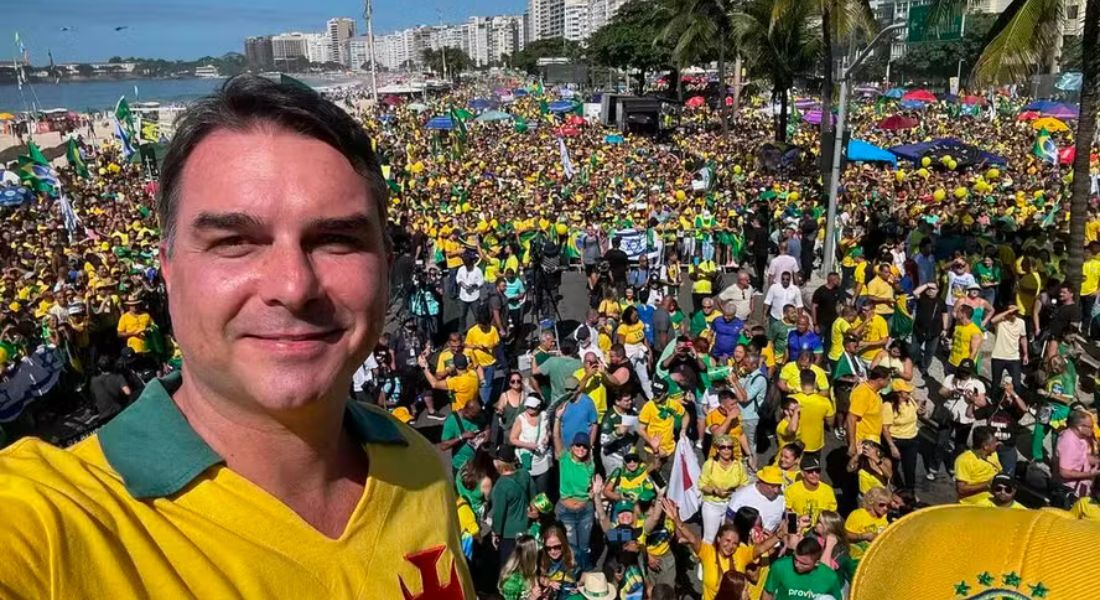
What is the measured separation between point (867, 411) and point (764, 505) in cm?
186

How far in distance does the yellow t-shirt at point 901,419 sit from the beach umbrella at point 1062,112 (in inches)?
1172

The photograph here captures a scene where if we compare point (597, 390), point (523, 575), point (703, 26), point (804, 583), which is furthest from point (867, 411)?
point (703, 26)

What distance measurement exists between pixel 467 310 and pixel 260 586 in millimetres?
10170

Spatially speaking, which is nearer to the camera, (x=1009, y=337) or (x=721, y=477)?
(x=721, y=477)

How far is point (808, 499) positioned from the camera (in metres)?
5.48

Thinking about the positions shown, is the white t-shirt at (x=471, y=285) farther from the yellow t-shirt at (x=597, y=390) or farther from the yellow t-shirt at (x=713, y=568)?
the yellow t-shirt at (x=713, y=568)

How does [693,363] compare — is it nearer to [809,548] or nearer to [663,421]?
[663,421]

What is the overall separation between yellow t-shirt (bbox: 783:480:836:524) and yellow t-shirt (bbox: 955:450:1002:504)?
1020mm

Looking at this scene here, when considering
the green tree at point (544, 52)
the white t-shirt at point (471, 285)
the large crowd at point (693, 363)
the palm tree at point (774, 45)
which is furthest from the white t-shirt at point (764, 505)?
the green tree at point (544, 52)

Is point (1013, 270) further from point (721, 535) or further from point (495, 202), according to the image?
point (495, 202)

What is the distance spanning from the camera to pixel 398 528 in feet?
4.86

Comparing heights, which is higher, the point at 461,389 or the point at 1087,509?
the point at 1087,509

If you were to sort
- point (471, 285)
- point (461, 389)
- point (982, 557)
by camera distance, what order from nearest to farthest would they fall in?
point (982, 557)
point (461, 389)
point (471, 285)

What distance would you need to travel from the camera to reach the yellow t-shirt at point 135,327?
946 centimetres
